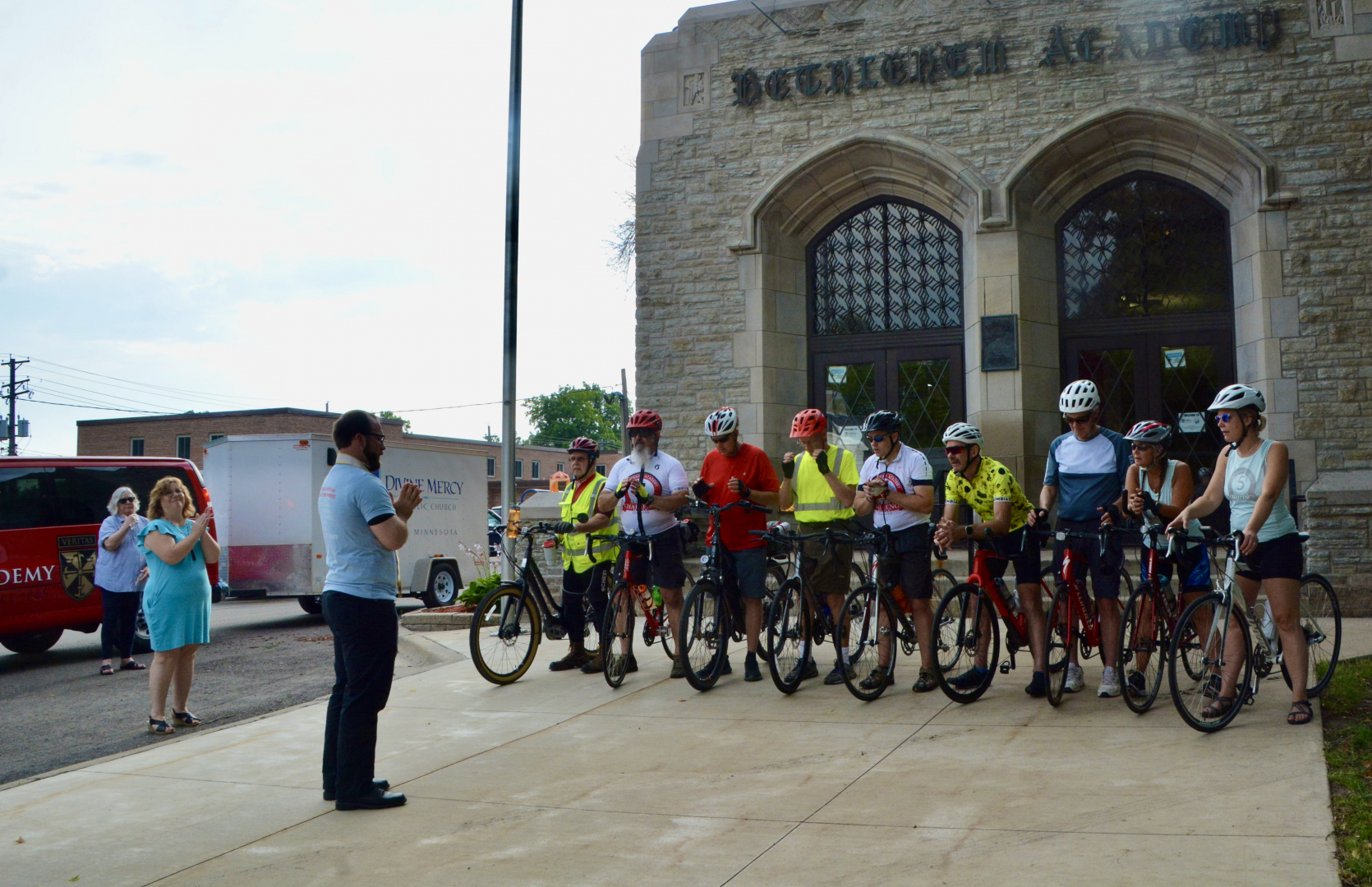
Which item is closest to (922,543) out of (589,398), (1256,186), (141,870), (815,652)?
(815,652)

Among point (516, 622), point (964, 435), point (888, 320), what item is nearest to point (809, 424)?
point (964, 435)

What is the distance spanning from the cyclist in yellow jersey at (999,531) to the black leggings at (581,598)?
2772mm

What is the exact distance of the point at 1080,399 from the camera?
262 inches

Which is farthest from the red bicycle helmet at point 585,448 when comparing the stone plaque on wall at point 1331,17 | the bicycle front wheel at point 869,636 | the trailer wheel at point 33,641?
the stone plaque on wall at point 1331,17

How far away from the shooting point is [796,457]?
25.9 ft

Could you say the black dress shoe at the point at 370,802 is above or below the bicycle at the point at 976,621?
below

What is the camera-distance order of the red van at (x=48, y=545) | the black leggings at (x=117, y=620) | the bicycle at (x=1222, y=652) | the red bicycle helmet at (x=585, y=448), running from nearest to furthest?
1. the bicycle at (x=1222, y=652)
2. the red bicycle helmet at (x=585, y=448)
3. the black leggings at (x=117, y=620)
4. the red van at (x=48, y=545)

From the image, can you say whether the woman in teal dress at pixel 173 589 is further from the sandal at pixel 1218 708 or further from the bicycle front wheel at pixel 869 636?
the sandal at pixel 1218 708

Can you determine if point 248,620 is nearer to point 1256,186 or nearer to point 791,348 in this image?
point 791,348

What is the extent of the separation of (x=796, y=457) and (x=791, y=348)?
5.88 metres

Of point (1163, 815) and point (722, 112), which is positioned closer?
point (1163, 815)

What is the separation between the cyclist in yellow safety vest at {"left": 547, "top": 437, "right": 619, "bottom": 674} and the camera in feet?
27.6

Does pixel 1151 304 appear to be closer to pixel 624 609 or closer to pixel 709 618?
pixel 709 618

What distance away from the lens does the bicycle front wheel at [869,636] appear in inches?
276
